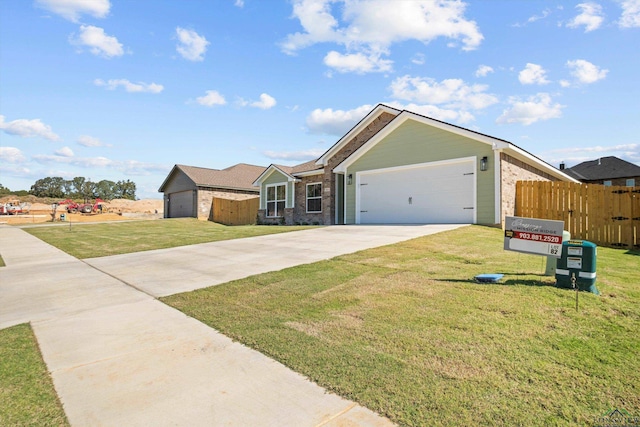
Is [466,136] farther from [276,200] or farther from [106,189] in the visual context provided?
[106,189]

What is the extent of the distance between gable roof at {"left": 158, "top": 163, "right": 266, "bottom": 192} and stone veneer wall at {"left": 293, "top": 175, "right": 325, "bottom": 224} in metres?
10.8

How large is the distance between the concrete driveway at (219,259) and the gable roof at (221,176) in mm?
19554

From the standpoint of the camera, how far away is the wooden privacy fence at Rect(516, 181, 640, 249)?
10.8 meters

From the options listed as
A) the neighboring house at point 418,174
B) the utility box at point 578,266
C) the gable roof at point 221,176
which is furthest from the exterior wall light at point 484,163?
the gable roof at point 221,176

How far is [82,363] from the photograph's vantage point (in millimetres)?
3357

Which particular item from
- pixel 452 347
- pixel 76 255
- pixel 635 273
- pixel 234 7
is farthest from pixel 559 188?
pixel 76 255

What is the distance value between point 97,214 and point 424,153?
129 feet

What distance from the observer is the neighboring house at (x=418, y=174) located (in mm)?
12727

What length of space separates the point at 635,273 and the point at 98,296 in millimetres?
9358

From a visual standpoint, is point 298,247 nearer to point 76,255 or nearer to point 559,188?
point 76,255

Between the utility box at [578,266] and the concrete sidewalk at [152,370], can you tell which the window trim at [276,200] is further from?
the utility box at [578,266]

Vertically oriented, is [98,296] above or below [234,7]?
below

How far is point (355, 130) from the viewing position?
63.3ft

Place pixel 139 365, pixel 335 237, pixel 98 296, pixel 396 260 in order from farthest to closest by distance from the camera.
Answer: pixel 335 237 < pixel 396 260 < pixel 98 296 < pixel 139 365
